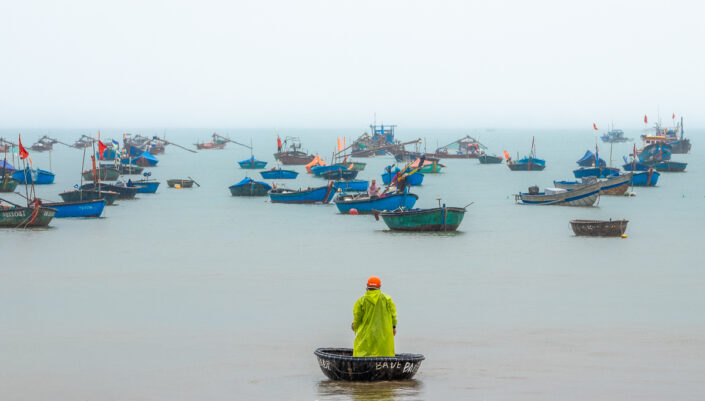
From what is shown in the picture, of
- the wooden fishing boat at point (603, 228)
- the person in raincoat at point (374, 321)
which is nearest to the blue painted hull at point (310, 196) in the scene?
the wooden fishing boat at point (603, 228)

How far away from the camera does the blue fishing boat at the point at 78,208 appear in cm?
5075

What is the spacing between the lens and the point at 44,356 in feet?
65.6

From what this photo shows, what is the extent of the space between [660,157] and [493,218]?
70.8 meters

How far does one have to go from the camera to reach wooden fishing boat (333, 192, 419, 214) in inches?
1900

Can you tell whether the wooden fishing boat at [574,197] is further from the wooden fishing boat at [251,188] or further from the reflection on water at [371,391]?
the reflection on water at [371,391]

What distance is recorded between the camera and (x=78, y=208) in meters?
51.2

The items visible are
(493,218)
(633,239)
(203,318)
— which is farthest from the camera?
(493,218)

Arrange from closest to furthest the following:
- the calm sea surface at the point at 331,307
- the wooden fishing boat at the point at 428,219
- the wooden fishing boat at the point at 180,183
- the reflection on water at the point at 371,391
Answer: the reflection on water at the point at 371,391, the calm sea surface at the point at 331,307, the wooden fishing boat at the point at 428,219, the wooden fishing boat at the point at 180,183

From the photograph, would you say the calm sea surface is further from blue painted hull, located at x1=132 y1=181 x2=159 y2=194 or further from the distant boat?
the distant boat

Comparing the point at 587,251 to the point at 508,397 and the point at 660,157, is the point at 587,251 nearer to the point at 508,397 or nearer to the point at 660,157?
the point at 508,397

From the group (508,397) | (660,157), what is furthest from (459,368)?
(660,157)

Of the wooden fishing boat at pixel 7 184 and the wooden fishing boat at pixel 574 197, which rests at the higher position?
the wooden fishing boat at pixel 574 197

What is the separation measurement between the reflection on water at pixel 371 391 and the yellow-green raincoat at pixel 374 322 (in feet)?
1.94

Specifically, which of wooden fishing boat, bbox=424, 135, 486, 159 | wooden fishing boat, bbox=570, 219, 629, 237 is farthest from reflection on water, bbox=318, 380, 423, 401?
wooden fishing boat, bbox=424, 135, 486, 159
